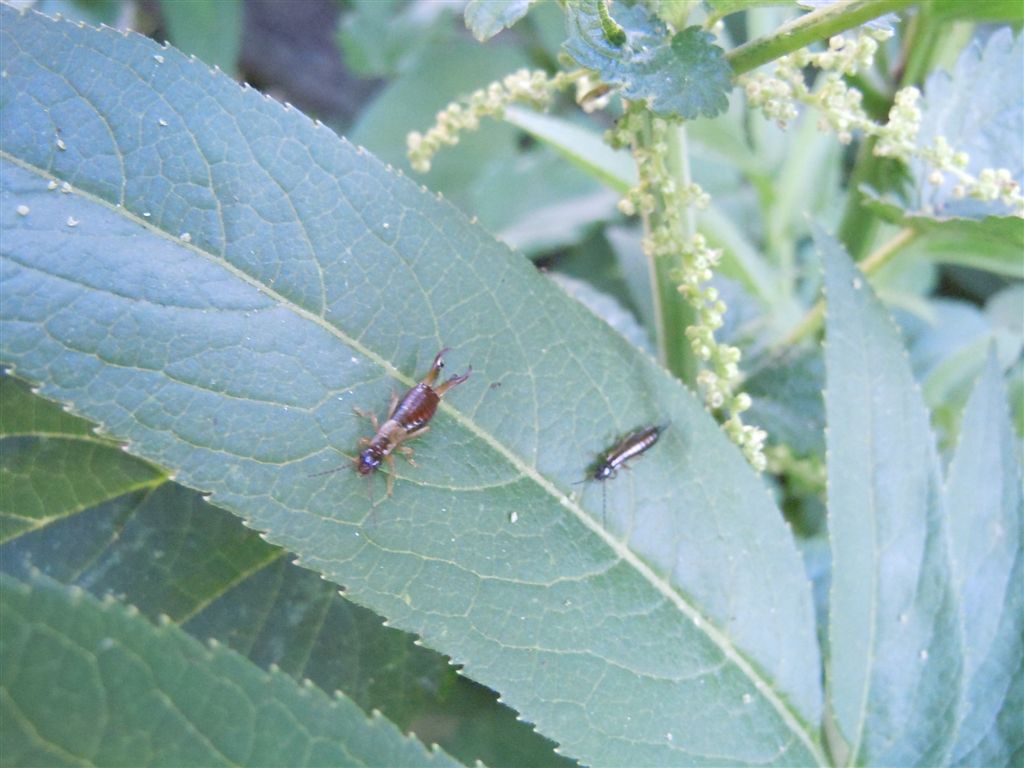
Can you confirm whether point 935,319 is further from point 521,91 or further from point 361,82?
point 361,82

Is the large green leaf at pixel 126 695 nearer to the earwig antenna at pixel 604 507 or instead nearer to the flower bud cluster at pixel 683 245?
the earwig antenna at pixel 604 507

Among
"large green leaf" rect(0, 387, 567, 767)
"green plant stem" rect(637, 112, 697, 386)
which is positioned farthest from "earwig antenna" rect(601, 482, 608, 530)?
"large green leaf" rect(0, 387, 567, 767)

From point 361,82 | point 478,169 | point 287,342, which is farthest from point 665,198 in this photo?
point 361,82

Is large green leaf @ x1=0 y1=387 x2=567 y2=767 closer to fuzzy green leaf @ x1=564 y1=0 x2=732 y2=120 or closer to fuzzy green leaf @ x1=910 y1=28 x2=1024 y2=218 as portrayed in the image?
fuzzy green leaf @ x1=564 y1=0 x2=732 y2=120

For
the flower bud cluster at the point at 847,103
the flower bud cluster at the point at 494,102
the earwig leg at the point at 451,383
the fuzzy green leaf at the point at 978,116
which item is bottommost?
the earwig leg at the point at 451,383

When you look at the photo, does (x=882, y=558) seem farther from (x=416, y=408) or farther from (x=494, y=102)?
(x=494, y=102)

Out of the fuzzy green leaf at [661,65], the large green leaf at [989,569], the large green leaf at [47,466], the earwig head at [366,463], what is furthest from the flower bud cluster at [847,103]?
the large green leaf at [47,466]
